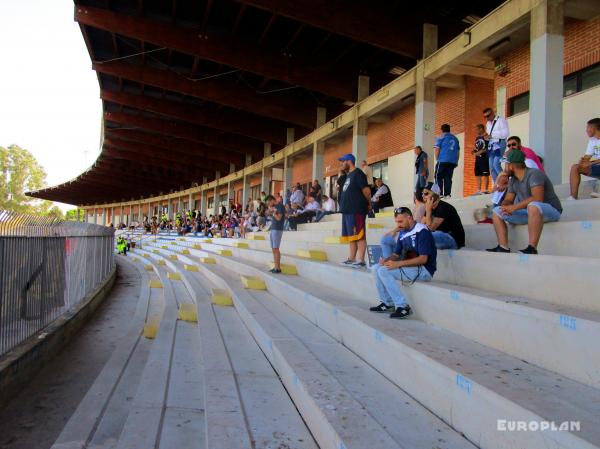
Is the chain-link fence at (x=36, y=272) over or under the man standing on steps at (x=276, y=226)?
under

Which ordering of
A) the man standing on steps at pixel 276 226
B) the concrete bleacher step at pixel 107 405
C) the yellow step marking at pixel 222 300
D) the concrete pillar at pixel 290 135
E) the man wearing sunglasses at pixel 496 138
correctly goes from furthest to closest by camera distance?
the concrete pillar at pixel 290 135
the man standing on steps at pixel 276 226
the man wearing sunglasses at pixel 496 138
the yellow step marking at pixel 222 300
the concrete bleacher step at pixel 107 405

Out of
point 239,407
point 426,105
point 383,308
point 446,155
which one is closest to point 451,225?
point 383,308

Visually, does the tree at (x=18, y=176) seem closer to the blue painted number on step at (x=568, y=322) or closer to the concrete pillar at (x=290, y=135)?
the concrete pillar at (x=290, y=135)

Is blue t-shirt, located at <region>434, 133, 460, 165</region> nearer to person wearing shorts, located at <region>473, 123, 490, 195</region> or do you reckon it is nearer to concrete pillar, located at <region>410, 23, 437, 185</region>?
person wearing shorts, located at <region>473, 123, 490, 195</region>

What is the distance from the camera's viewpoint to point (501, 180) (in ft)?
17.2

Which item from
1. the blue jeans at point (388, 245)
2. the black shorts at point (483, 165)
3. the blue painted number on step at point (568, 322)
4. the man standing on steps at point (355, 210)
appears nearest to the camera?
the blue painted number on step at point (568, 322)

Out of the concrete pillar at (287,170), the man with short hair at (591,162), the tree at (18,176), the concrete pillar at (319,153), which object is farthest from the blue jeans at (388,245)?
the tree at (18,176)

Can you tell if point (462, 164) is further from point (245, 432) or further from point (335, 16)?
point (245, 432)

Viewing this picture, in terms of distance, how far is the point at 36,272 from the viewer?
20.3ft

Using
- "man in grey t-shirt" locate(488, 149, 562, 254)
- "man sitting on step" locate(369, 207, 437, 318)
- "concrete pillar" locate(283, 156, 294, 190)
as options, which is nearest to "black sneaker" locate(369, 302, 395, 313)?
"man sitting on step" locate(369, 207, 437, 318)

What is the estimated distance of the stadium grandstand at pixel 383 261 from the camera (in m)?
2.54

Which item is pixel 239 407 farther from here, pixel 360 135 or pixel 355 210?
pixel 360 135

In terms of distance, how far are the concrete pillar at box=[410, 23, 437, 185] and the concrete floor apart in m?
7.74

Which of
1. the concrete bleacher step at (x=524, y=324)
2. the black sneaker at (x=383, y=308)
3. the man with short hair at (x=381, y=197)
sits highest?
the man with short hair at (x=381, y=197)
